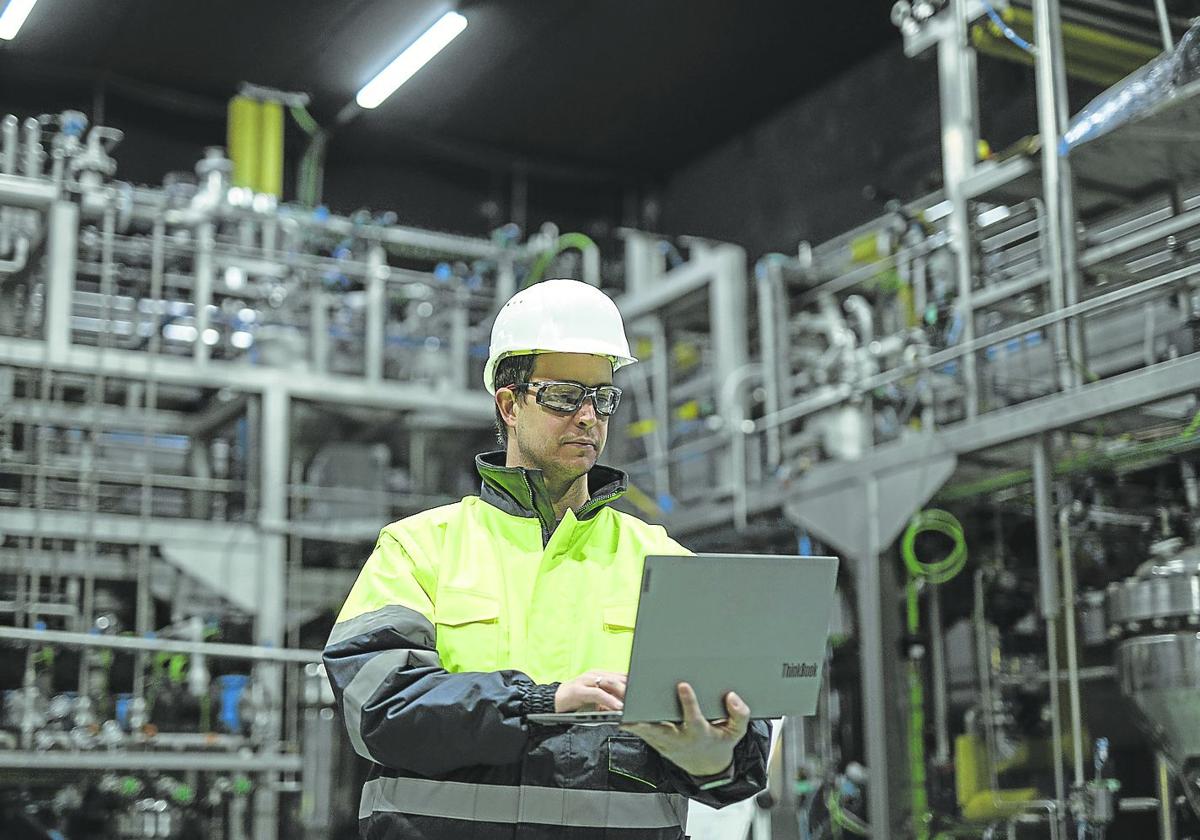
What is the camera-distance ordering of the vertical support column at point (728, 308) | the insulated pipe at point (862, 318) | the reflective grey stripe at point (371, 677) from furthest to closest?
the vertical support column at point (728, 308)
the insulated pipe at point (862, 318)
the reflective grey stripe at point (371, 677)

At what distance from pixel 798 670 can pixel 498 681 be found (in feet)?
1.47

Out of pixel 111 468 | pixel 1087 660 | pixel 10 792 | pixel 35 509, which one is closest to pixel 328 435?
pixel 111 468

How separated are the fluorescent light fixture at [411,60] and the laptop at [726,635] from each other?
791 cm

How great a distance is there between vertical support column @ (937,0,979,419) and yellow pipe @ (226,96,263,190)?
5277mm

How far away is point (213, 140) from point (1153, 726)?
27.2ft

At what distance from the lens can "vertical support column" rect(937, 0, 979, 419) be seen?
21.2ft

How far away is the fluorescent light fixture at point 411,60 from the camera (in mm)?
9523

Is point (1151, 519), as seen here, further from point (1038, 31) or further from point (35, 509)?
point (35, 509)

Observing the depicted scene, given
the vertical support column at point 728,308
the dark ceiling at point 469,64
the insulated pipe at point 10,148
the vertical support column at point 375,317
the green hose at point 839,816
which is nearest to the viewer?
the green hose at point 839,816

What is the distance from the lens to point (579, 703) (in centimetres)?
202

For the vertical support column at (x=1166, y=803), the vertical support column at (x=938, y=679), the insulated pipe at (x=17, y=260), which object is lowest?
the vertical support column at (x=1166, y=803)

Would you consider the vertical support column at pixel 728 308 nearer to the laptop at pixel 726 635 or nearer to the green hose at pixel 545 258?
the green hose at pixel 545 258

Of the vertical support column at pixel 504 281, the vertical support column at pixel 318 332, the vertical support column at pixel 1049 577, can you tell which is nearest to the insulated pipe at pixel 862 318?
the vertical support column at pixel 1049 577

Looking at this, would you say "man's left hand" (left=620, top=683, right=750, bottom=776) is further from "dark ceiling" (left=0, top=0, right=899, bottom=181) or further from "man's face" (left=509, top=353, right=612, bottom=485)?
"dark ceiling" (left=0, top=0, right=899, bottom=181)
